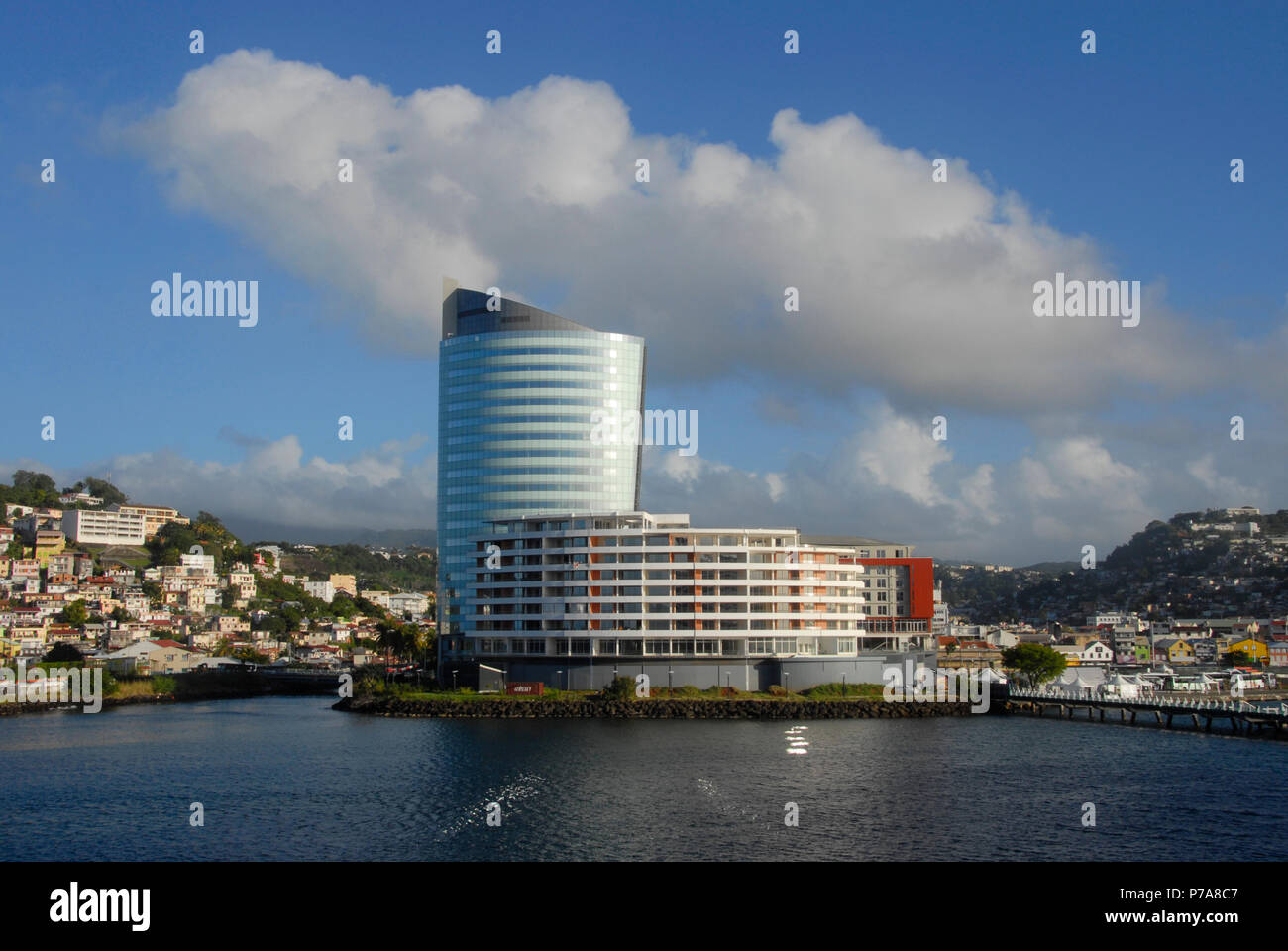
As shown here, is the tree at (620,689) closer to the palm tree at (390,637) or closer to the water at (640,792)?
the water at (640,792)

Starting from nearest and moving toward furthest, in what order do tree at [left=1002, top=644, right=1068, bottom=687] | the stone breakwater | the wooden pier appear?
the wooden pier
the stone breakwater
tree at [left=1002, top=644, right=1068, bottom=687]

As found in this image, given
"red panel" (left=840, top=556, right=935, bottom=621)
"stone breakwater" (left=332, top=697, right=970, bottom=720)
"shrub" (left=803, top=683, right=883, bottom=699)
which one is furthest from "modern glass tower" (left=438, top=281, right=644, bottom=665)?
"shrub" (left=803, top=683, right=883, bottom=699)

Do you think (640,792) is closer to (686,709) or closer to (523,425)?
(686,709)

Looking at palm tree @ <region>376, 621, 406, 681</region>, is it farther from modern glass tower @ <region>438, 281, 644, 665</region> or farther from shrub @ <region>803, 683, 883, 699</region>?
shrub @ <region>803, 683, 883, 699</region>

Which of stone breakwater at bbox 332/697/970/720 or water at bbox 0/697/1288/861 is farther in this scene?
stone breakwater at bbox 332/697/970/720

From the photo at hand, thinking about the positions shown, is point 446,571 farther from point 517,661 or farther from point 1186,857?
point 1186,857
